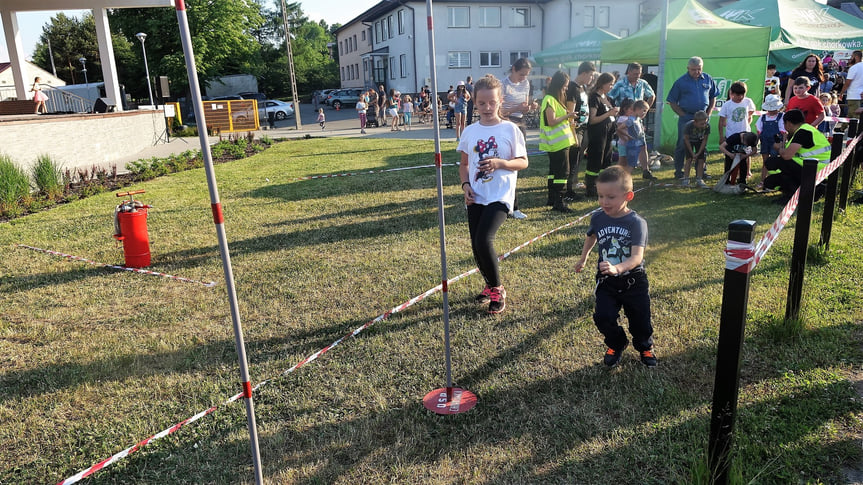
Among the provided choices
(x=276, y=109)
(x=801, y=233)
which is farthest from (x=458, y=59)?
(x=801, y=233)

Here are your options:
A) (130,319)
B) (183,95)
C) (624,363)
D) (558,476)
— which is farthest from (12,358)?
(183,95)

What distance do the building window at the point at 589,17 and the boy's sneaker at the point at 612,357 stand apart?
38085mm

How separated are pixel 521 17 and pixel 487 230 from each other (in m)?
39.6

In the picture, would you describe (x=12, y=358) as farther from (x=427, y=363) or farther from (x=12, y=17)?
(x=12, y=17)

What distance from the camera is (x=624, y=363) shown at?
3654 mm

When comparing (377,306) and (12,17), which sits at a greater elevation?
(12,17)

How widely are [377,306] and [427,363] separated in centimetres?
116

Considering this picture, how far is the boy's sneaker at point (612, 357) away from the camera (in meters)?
3.60

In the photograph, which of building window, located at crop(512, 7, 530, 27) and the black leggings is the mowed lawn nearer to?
the black leggings

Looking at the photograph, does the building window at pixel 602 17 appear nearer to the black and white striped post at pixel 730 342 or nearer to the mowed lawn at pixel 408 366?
the mowed lawn at pixel 408 366

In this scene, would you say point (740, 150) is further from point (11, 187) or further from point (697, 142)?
point (11, 187)

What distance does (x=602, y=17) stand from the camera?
124 ft

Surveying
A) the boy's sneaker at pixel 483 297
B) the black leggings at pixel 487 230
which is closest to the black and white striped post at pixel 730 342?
the black leggings at pixel 487 230

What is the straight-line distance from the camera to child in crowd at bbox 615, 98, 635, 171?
358 inches
